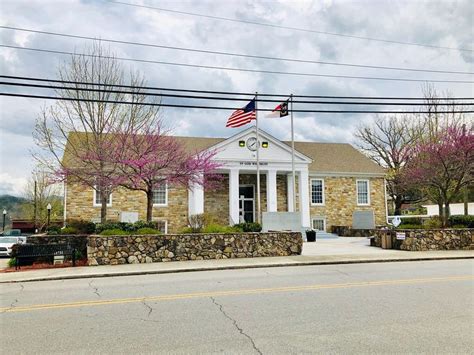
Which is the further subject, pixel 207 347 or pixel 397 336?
pixel 397 336

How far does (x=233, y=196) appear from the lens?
2809 cm

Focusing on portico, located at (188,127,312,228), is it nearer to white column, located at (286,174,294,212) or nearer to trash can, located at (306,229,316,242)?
white column, located at (286,174,294,212)

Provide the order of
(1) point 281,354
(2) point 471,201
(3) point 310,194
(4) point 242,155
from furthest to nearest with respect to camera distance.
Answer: (2) point 471,201
(3) point 310,194
(4) point 242,155
(1) point 281,354

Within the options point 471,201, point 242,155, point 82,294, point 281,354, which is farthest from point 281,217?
point 471,201

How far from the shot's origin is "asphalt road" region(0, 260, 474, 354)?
538 cm

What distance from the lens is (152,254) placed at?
51.3 ft

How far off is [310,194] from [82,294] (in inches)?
962

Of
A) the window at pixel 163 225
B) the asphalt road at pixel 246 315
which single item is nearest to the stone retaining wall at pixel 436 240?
the asphalt road at pixel 246 315

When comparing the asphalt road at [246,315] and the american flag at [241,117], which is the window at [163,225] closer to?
the american flag at [241,117]

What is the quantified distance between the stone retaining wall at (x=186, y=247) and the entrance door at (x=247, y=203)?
1333cm

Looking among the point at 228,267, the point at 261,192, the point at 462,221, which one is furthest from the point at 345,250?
the point at 261,192

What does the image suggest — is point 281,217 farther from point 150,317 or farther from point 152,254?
point 150,317

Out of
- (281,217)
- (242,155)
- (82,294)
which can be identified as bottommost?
(82,294)

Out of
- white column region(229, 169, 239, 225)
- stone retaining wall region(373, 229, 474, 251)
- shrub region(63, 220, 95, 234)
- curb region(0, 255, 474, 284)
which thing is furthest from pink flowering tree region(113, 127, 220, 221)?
stone retaining wall region(373, 229, 474, 251)
